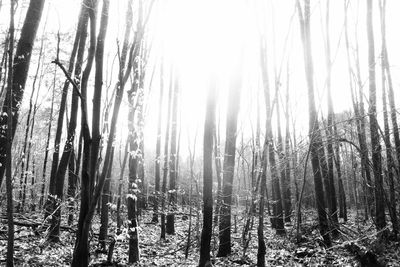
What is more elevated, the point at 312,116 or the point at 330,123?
the point at 330,123

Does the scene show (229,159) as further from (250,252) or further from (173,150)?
(173,150)

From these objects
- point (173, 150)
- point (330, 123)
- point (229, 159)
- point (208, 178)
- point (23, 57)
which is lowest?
point (208, 178)

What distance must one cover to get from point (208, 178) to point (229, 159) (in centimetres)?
284

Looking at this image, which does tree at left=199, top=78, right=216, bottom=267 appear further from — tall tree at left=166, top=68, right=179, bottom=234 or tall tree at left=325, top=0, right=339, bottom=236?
tall tree at left=166, top=68, right=179, bottom=234

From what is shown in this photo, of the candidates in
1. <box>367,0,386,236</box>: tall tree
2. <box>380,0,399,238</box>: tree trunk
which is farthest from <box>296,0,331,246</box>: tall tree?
<box>380,0,399,238</box>: tree trunk

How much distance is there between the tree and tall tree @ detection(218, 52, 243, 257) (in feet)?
7.13

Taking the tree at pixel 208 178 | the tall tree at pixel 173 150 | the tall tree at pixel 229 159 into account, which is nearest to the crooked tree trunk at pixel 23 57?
the tree at pixel 208 178

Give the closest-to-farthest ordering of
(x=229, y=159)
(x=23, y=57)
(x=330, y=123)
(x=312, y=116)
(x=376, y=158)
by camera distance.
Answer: (x=23, y=57) → (x=376, y=158) → (x=229, y=159) → (x=312, y=116) → (x=330, y=123)

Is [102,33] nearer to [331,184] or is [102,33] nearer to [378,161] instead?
[378,161]

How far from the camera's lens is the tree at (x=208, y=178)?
254 inches

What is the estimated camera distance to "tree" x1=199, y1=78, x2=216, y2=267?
6461 mm

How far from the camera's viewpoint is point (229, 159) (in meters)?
9.55

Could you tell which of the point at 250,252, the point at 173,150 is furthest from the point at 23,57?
the point at 173,150

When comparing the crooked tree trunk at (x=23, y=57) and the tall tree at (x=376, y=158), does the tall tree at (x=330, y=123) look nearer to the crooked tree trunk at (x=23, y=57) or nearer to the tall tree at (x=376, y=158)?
the tall tree at (x=376, y=158)
